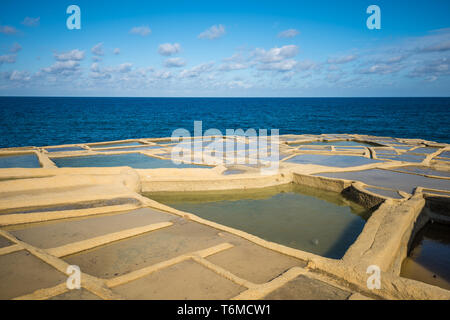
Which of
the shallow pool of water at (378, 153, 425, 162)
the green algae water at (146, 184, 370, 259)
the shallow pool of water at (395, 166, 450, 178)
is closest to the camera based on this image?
the green algae water at (146, 184, 370, 259)

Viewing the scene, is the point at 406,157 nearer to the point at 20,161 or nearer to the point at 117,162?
the point at 117,162

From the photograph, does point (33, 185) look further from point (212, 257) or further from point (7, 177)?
point (212, 257)

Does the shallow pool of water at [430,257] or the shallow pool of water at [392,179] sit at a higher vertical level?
the shallow pool of water at [392,179]

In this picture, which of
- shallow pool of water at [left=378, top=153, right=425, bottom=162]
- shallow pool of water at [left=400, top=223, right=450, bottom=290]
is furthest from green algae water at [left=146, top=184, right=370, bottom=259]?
shallow pool of water at [left=378, top=153, right=425, bottom=162]

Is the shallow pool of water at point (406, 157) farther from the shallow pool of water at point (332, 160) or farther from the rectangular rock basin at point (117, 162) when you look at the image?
the rectangular rock basin at point (117, 162)

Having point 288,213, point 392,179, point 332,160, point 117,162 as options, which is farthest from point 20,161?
point 392,179

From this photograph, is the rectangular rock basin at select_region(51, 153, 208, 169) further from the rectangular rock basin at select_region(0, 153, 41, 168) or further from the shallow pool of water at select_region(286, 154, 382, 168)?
the shallow pool of water at select_region(286, 154, 382, 168)

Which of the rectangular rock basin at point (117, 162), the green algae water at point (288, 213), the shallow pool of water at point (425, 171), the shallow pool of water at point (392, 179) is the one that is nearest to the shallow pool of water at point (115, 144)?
the rectangular rock basin at point (117, 162)
